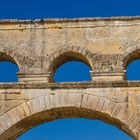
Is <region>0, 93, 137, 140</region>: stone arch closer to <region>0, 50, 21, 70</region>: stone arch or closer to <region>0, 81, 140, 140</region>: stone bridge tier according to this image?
<region>0, 81, 140, 140</region>: stone bridge tier

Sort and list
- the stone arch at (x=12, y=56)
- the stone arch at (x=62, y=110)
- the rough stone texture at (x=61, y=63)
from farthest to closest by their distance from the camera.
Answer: the stone arch at (x=12, y=56), the rough stone texture at (x=61, y=63), the stone arch at (x=62, y=110)

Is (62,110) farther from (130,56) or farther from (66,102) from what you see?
(130,56)

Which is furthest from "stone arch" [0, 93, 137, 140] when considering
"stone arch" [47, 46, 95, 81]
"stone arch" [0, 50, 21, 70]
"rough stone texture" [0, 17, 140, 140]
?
"stone arch" [0, 50, 21, 70]

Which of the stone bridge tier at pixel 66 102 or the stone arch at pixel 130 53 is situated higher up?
the stone arch at pixel 130 53

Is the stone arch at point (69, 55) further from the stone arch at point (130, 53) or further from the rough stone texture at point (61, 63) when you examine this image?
the stone arch at point (130, 53)

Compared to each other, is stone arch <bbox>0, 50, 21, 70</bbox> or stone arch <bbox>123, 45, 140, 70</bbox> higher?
stone arch <bbox>0, 50, 21, 70</bbox>

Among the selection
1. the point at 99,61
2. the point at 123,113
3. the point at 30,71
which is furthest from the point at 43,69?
the point at 123,113

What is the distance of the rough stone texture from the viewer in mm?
12820

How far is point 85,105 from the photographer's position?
1282 centimetres

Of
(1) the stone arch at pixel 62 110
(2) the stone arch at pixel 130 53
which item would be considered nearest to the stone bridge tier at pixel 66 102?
(1) the stone arch at pixel 62 110

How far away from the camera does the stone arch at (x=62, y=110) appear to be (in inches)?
498

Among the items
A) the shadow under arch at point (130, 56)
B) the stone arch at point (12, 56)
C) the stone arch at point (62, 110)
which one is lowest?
the stone arch at point (62, 110)

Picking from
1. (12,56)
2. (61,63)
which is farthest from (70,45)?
(12,56)

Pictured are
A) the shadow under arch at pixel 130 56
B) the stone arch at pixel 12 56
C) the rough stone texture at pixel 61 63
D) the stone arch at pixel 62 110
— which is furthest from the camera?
the stone arch at pixel 12 56
